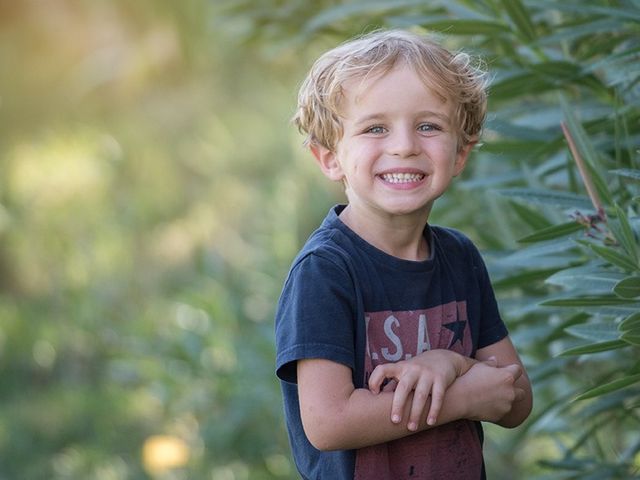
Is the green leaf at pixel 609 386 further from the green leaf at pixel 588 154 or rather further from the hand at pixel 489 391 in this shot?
the green leaf at pixel 588 154

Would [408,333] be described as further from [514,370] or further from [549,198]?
[549,198]

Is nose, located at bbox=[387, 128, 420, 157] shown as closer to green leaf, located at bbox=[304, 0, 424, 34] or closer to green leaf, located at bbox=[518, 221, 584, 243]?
green leaf, located at bbox=[518, 221, 584, 243]

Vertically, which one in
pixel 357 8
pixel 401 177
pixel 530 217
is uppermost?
pixel 357 8

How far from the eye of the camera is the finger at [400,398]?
1583 mm

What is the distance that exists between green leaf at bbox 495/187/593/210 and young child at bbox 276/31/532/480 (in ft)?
0.93

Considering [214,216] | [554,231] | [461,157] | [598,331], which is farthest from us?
[214,216]

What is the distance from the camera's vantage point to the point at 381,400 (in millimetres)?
1594

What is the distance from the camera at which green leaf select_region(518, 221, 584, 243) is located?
200 cm

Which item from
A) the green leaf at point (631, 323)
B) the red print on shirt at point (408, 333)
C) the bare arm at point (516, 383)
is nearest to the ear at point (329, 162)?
the red print on shirt at point (408, 333)

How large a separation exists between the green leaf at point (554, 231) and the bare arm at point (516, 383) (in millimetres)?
235

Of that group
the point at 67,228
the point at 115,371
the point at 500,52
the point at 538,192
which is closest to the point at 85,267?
the point at 67,228

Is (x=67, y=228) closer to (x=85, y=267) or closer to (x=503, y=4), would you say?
(x=85, y=267)

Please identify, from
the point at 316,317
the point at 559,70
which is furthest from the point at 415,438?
the point at 559,70

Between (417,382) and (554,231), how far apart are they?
1.78 ft
